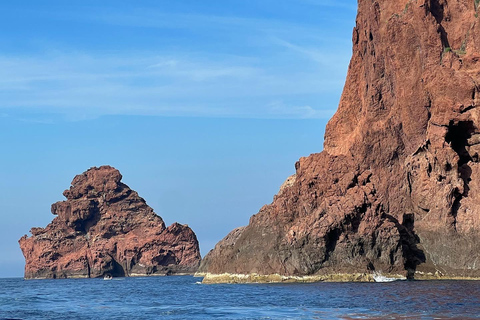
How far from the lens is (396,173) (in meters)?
109

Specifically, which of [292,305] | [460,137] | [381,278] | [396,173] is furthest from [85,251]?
[292,305]

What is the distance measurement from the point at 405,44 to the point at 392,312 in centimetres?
6443

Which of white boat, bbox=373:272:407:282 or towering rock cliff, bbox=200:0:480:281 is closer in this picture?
white boat, bbox=373:272:407:282

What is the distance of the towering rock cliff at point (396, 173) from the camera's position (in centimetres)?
9244

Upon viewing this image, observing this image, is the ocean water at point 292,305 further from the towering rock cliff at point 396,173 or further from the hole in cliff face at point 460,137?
the hole in cliff face at point 460,137

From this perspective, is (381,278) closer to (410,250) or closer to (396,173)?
(410,250)

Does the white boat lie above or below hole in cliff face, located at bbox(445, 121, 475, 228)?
below

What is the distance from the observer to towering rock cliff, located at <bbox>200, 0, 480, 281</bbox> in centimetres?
9244

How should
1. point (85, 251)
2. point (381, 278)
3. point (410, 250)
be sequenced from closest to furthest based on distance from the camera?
point (381, 278) → point (410, 250) → point (85, 251)

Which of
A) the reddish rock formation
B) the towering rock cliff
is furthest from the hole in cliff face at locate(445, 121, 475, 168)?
the reddish rock formation

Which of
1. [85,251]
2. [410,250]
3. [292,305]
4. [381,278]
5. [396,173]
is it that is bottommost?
[292,305]

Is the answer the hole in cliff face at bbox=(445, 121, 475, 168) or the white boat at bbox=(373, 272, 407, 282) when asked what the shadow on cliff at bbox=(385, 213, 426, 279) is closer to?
the white boat at bbox=(373, 272, 407, 282)

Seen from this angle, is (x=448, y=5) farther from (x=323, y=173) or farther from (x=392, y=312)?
(x=392, y=312)

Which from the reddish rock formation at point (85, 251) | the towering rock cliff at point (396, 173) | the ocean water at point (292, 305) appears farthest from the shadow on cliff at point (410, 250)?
the reddish rock formation at point (85, 251)
